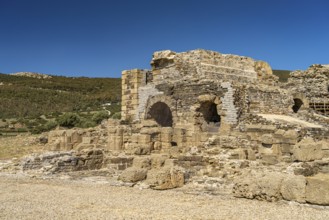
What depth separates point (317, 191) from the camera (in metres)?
6.26

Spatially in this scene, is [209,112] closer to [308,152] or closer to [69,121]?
[308,152]

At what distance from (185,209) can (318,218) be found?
2046mm

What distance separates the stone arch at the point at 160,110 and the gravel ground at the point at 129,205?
7805 mm

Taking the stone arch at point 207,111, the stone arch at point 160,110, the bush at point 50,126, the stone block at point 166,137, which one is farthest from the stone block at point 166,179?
the bush at point 50,126

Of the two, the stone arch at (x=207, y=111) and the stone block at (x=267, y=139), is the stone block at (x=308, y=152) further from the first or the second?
the stone arch at (x=207, y=111)

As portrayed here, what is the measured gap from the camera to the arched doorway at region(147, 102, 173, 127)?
17.1 m

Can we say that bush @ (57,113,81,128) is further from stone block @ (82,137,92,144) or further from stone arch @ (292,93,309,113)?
stone arch @ (292,93,309,113)

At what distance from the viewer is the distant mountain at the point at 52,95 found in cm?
3928

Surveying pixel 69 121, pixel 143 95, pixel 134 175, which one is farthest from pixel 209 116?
pixel 69 121

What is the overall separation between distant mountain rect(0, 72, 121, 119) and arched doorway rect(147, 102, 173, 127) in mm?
19816

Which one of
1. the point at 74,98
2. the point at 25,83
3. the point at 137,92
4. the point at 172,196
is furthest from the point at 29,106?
the point at 172,196

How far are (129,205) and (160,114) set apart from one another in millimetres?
11244

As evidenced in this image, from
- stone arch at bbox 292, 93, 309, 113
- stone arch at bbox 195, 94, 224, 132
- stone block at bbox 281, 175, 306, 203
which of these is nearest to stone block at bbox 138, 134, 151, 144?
stone arch at bbox 195, 94, 224, 132

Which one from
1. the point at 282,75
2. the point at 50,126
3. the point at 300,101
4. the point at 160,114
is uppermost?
the point at 282,75
